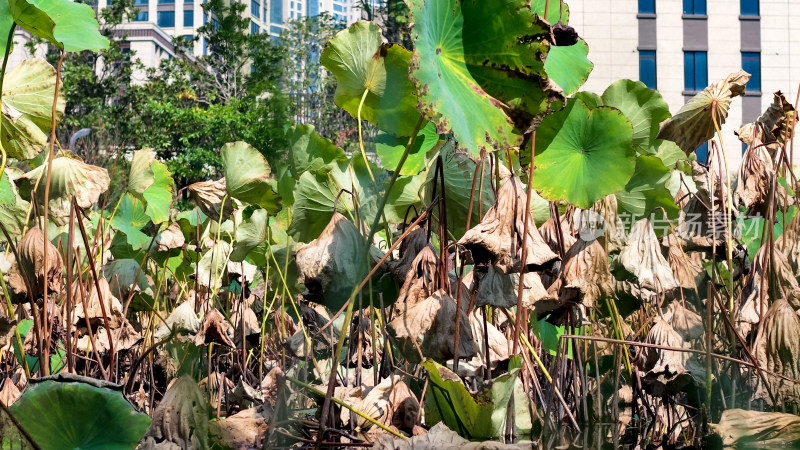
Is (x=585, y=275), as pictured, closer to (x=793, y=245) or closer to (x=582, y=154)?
(x=582, y=154)

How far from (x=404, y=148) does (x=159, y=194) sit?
944 mm

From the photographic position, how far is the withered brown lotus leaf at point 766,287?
3.04 feet

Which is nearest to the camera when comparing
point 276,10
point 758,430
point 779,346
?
point 276,10

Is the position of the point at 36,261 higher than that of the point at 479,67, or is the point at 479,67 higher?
the point at 479,67

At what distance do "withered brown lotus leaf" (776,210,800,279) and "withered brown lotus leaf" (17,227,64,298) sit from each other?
0.89 metres

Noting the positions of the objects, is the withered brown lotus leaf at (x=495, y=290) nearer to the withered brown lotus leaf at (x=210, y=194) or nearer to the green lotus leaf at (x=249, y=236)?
the withered brown lotus leaf at (x=210, y=194)

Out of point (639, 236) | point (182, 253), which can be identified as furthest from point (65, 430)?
point (182, 253)

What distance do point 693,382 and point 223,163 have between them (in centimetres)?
67

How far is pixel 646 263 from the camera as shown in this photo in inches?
39.9

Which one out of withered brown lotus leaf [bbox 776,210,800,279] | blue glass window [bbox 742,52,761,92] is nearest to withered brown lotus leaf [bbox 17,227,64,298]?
withered brown lotus leaf [bbox 776,210,800,279]

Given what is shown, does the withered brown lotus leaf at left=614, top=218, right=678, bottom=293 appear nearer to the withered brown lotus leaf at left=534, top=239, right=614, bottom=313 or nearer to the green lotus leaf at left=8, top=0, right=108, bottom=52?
the withered brown lotus leaf at left=534, top=239, right=614, bottom=313

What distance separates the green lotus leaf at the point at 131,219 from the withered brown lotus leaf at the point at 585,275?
Result: 1.28 meters

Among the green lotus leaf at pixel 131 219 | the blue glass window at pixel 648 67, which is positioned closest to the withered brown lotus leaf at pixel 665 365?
the green lotus leaf at pixel 131 219

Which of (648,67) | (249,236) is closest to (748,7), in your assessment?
(648,67)
